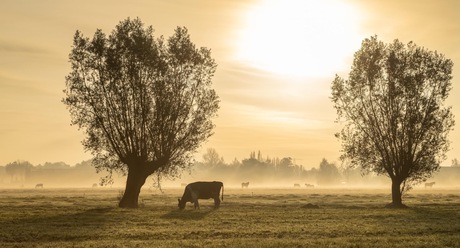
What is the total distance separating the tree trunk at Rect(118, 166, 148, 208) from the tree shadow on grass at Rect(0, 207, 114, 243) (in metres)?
11.3

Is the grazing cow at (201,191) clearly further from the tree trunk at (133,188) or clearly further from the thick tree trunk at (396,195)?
the thick tree trunk at (396,195)

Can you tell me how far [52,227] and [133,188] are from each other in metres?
20.9

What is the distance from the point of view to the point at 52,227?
104ft

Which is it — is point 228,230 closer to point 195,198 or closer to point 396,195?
point 195,198

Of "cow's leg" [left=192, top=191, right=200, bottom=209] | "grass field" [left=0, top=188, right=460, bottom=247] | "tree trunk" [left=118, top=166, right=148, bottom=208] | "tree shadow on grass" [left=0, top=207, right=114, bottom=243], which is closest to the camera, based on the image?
"grass field" [left=0, top=188, right=460, bottom=247]

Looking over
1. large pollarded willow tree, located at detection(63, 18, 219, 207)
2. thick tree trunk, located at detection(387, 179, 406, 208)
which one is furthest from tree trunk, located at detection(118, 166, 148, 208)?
thick tree trunk, located at detection(387, 179, 406, 208)

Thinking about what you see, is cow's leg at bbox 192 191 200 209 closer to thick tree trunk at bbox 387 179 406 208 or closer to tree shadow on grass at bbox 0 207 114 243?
tree shadow on grass at bbox 0 207 114 243

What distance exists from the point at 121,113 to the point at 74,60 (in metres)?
7.49

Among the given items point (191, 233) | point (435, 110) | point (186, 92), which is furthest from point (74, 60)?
point (435, 110)

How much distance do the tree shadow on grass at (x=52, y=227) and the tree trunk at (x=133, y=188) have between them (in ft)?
37.2

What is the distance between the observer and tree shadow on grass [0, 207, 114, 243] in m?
27.4

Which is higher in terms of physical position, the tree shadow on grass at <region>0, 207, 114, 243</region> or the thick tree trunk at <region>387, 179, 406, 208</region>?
the thick tree trunk at <region>387, 179, 406, 208</region>

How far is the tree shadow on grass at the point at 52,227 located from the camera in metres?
27.4

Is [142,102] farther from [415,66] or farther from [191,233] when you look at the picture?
[415,66]
